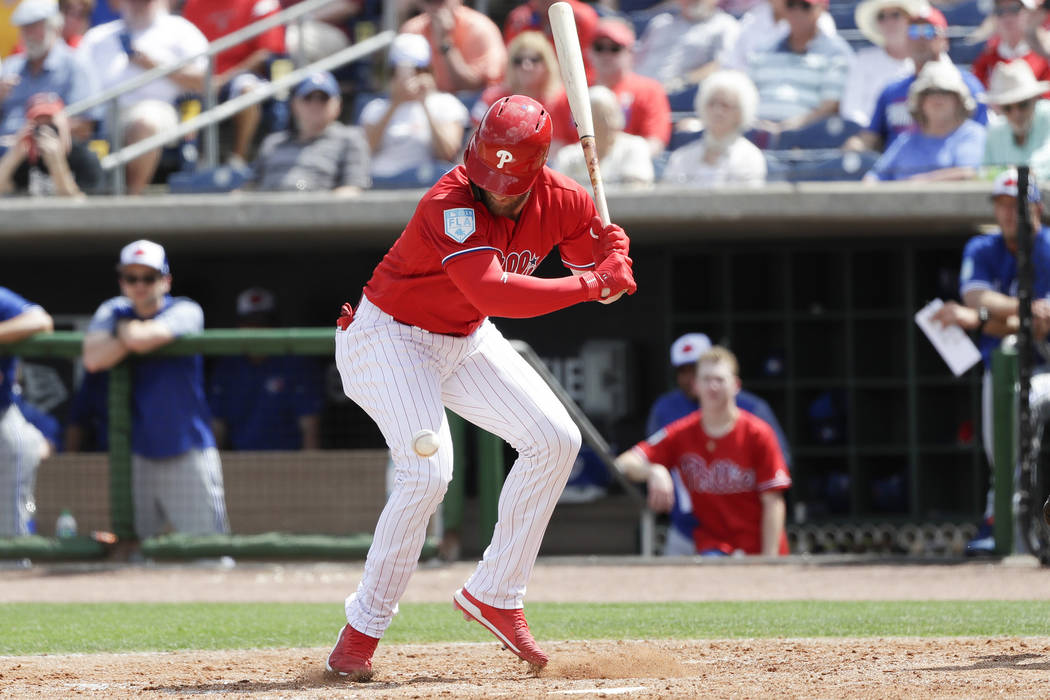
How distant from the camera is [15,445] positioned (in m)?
7.88

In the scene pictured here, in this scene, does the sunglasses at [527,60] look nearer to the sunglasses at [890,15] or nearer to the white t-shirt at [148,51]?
the sunglasses at [890,15]

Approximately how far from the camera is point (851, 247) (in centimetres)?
973

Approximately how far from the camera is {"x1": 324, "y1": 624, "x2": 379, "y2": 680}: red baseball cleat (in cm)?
412

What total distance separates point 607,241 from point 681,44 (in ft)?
21.6

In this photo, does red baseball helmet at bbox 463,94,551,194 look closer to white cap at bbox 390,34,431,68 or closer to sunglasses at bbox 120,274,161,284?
sunglasses at bbox 120,274,161,284

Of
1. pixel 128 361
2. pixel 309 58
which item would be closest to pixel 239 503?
pixel 128 361

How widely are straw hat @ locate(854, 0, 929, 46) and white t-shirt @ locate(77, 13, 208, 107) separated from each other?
4.44 m

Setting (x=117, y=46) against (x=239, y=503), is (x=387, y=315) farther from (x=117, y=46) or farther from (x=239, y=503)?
(x=117, y=46)

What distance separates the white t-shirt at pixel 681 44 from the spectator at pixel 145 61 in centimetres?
309

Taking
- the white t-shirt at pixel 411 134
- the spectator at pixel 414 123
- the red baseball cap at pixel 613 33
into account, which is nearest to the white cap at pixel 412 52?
the spectator at pixel 414 123

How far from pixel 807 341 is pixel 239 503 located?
3947 mm

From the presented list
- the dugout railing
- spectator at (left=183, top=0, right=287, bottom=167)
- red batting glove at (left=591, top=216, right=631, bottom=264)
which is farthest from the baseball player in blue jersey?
red batting glove at (left=591, top=216, right=631, bottom=264)

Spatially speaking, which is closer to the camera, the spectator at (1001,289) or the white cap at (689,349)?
the spectator at (1001,289)

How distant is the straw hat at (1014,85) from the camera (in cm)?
826
